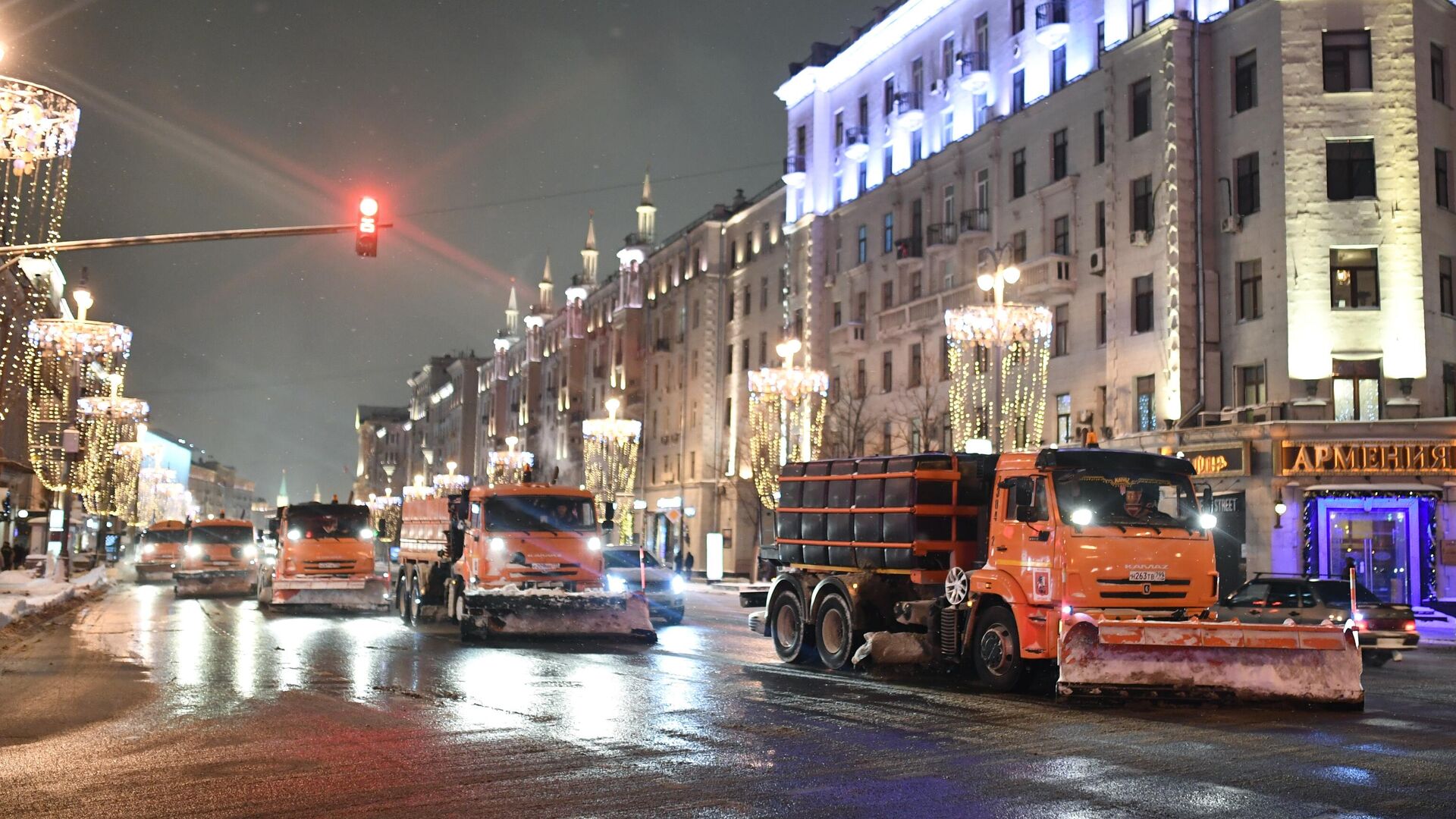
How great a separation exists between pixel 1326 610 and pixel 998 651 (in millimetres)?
9068

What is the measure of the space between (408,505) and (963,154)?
24705 mm

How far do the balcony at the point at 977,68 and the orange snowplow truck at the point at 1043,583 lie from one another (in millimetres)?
29221

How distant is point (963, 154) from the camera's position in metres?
46.0

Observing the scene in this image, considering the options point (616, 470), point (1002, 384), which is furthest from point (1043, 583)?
point (616, 470)

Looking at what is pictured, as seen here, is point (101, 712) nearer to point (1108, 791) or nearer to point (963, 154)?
point (1108, 791)

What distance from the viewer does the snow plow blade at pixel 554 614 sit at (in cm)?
2227

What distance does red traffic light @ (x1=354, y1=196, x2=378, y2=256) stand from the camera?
2164 cm

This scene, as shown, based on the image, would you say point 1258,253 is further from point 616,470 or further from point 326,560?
point 616,470

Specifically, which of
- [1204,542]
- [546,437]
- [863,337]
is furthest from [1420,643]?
[546,437]

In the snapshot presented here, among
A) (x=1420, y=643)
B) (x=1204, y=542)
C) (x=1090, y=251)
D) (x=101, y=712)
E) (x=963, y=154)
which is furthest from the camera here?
(x=963, y=154)

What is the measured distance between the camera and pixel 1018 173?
43.5 meters

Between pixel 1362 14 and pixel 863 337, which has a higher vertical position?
pixel 1362 14

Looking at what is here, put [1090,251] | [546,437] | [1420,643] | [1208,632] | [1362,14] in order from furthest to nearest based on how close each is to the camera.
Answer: [546,437] < [1090,251] < [1362,14] < [1420,643] < [1208,632]

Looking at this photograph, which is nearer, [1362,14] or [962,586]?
[962,586]
